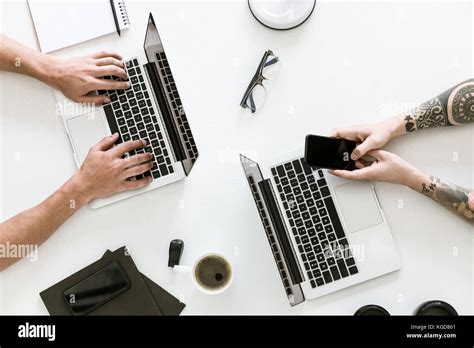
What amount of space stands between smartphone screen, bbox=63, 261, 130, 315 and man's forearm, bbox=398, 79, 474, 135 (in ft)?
3.35

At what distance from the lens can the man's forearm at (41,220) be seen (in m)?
1.42

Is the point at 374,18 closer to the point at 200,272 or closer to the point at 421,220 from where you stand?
the point at 421,220

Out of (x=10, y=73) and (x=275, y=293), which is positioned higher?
(x=10, y=73)

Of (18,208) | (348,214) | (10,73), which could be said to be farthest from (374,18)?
(18,208)

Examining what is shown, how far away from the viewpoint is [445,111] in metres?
1.42

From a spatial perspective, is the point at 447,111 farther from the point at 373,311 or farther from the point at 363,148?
the point at 373,311

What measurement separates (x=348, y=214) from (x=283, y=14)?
675 mm

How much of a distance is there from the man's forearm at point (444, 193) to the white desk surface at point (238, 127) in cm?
5

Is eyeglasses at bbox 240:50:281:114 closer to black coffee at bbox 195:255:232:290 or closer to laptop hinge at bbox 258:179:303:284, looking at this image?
laptop hinge at bbox 258:179:303:284

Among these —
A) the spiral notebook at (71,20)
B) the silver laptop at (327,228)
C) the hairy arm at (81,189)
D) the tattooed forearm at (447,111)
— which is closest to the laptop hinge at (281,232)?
the silver laptop at (327,228)

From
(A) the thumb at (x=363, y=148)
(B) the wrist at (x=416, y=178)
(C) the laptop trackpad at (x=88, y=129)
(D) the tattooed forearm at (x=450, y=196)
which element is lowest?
(D) the tattooed forearm at (x=450, y=196)

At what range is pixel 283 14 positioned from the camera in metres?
1.45

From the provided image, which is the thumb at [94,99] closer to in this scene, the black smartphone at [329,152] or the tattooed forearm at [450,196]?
the black smartphone at [329,152]

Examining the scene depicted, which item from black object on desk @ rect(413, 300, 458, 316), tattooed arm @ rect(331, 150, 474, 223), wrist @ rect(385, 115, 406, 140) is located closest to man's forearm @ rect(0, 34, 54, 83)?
tattooed arm @ rect(331, 150, 474, 223)
